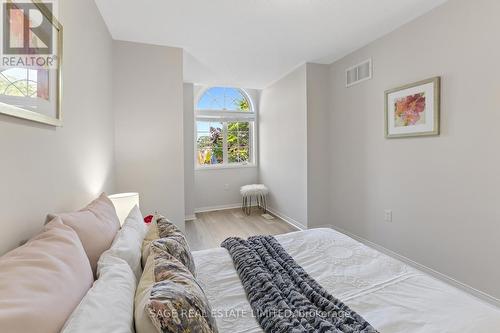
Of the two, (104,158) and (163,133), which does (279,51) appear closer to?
(163,133)

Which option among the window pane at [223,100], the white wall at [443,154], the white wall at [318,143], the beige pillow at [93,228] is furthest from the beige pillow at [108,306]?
the window pane at [223,100]

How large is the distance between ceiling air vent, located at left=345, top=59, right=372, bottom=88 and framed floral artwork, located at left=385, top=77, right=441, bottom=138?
0.43 m

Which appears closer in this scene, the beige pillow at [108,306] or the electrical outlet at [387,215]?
the beige pillow at [108,306]

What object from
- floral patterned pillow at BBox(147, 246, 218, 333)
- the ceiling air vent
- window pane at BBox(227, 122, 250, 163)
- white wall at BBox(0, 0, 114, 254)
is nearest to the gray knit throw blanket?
floral patterned pillow at BBox(147, 246, 218, 333)

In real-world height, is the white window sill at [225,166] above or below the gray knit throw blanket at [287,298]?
above

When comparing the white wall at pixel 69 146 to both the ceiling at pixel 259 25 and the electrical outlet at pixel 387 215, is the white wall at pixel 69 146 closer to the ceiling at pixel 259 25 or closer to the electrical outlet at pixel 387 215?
the ceiling at pixel 259 25

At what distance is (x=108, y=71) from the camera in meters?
2.49

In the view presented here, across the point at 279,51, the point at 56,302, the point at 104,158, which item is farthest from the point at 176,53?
the point at 56,302

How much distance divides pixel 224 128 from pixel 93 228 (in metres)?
4.32

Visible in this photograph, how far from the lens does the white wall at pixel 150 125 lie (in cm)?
276

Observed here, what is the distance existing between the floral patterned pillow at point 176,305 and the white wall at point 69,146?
61cm

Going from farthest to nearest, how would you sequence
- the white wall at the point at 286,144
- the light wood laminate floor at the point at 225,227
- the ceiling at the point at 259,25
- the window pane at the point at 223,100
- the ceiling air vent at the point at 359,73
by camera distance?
the window pane at the point at 223,100 < the white wall at the point at 286,144 < the light wood laminate floor at the point at 225,227 < the ceiling air vent at the point at 359,73 < the ceiling at the point at 259,25

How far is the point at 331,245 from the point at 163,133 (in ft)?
7.40

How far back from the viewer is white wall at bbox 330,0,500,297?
186 centimetres
